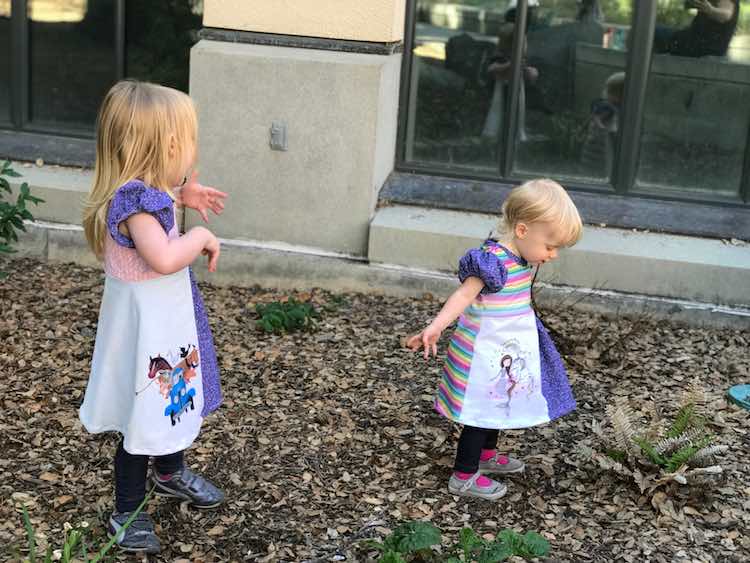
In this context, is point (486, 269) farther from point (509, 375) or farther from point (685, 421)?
point (685, 421)

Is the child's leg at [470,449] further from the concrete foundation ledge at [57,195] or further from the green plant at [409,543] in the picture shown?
the concrete foundation ledge at [57,195]

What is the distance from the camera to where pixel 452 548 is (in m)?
3.62

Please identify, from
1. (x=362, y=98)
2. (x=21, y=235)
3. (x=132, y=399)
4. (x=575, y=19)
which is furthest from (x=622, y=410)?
(x=21, y=235)

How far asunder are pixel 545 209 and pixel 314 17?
8.74 ft

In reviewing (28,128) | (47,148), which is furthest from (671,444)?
(28,128)

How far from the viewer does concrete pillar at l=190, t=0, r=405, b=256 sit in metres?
6.00

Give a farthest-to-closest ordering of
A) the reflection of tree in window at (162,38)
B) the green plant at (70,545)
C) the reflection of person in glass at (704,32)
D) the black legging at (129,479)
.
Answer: the reflection of tree in window at (162,38) → the reflection of person in glass at (704,32) → the black legging at (129,479) → the green plant at (70,545)

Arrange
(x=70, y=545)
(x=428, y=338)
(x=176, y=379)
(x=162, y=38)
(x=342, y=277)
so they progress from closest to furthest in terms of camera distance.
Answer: (x=70, y=545), (x=176, y=379), (x=428, y=338), (x=342, y=277), (x=162, y=38)

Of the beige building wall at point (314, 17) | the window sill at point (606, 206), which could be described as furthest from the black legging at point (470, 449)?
the beige building wall at point (314, 17)

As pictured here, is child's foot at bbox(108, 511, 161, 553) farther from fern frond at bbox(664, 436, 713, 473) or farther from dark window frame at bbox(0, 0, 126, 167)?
dark window frame at bbox(0, 0, 126, 167)

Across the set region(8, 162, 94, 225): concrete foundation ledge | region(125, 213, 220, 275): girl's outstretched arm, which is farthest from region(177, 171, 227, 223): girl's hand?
region(8, 162, 94, 225): concrete foundation ledge

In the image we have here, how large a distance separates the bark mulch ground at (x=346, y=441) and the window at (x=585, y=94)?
1.05 meters

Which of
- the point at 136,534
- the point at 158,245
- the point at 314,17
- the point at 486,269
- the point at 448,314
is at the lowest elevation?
the point at 136,534

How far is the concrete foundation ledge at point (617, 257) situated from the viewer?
593 cm
